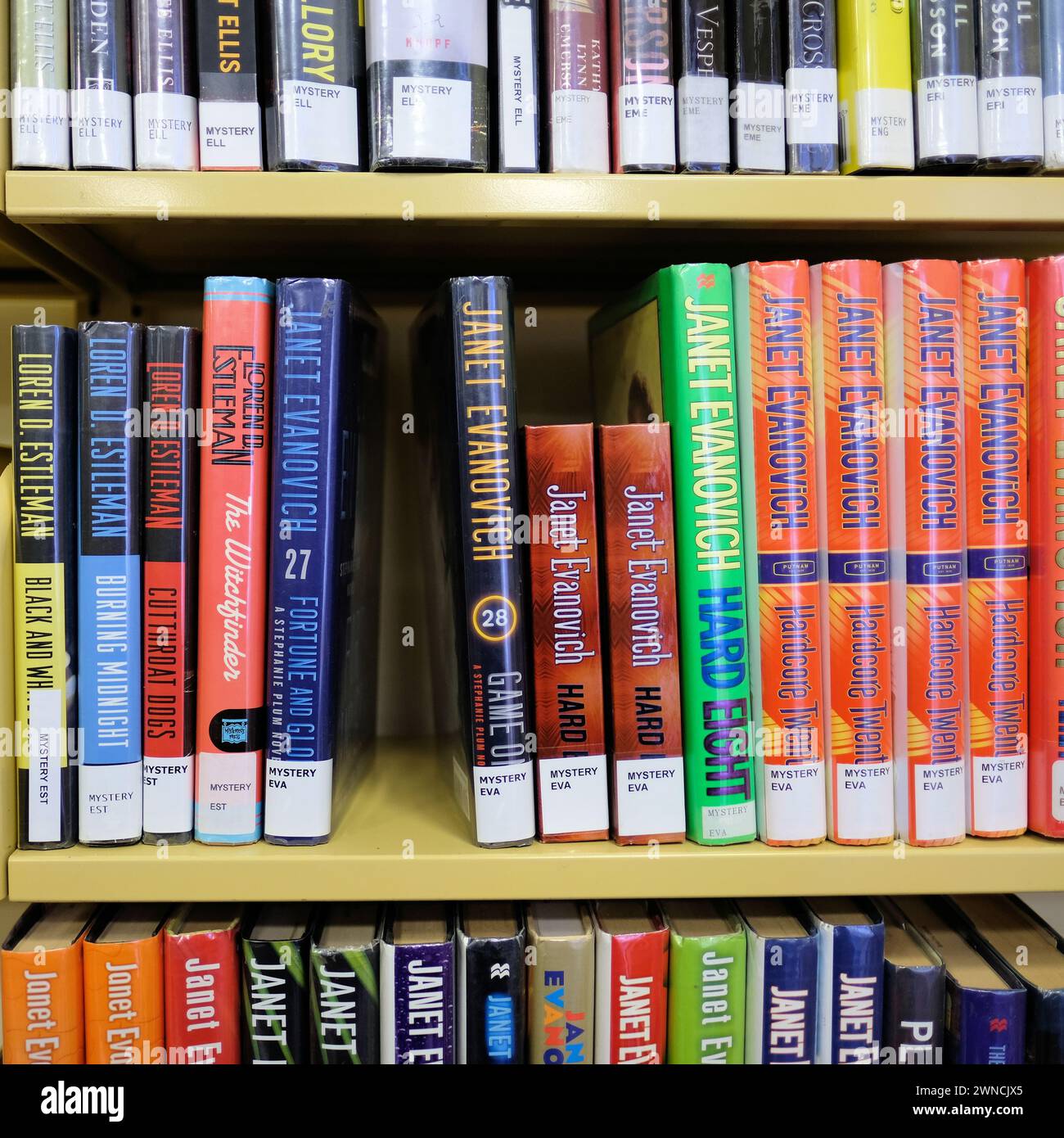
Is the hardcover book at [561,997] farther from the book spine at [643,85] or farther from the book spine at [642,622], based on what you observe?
the book spine at [643,85]

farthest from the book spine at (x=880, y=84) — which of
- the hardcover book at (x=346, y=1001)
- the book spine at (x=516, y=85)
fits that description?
the hardcover book at (x=346, y=1001)

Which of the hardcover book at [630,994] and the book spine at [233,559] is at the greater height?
the book spine at [233,559]

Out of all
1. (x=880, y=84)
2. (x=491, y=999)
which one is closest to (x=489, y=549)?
(x=491, y=999)

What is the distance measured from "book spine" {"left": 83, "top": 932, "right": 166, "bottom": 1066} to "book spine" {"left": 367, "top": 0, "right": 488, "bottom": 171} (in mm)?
590

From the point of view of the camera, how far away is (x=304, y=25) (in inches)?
22.6

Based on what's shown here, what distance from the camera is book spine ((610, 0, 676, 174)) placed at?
587 mm

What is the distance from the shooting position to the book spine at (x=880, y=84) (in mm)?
590

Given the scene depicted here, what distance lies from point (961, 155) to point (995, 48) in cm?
8

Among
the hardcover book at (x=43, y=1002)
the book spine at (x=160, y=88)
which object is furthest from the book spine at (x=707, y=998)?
the book spine at (x=160, y=88)

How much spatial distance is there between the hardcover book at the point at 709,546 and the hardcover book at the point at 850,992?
11 centimetres

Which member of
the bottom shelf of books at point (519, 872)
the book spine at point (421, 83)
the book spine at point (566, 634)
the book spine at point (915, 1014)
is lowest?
the book spine at point (915, 1014)

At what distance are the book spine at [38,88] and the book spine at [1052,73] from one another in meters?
0.69
